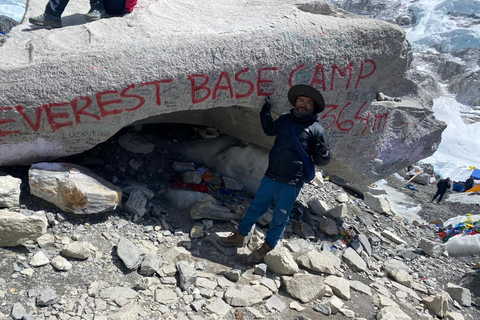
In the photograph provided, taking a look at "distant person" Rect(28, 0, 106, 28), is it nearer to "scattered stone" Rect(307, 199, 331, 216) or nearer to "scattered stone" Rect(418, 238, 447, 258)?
"scattered stone" Rect(307, 199, 331, 216)

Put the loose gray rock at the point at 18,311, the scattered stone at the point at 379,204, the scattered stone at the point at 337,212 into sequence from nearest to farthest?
the loose gray rock at the point at 18,311 < the scattered stone at the point at 337,212 < the scattered stone at the point at 379,204

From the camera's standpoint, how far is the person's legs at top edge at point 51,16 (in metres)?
4.24

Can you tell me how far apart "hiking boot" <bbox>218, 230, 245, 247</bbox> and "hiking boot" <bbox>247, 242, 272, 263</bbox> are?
192mm

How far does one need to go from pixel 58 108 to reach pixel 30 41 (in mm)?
836

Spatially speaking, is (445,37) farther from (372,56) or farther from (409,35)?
(372,56)

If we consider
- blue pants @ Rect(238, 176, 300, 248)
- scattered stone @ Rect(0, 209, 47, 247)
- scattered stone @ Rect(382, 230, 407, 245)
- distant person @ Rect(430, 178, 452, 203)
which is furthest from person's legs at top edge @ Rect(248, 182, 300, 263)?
distant person @ Rect(430, 178, 452, 203)

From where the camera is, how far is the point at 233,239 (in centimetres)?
388

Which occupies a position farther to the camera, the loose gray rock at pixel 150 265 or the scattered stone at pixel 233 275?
the scattered stone at pixel 233 275

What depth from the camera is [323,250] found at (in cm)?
450

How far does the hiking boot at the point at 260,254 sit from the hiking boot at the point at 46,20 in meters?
3.21

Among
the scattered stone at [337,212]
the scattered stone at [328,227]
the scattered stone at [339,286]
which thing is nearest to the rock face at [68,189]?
the scattered stone at [339,286]

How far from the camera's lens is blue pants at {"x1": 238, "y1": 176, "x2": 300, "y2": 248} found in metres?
3.64

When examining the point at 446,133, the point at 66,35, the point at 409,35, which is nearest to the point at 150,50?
the point at 66,35

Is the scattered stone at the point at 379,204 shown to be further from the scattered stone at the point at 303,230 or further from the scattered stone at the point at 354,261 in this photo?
the scattered stone at the point at 303,230
